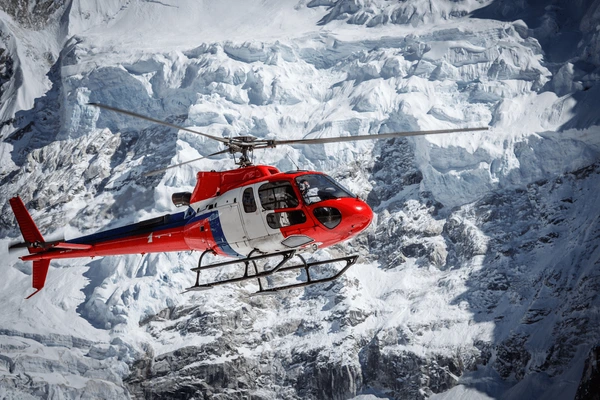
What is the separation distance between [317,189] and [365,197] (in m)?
127

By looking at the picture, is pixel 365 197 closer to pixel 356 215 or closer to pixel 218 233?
pixel 218 233

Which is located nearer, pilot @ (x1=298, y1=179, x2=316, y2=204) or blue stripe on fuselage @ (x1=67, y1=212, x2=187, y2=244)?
pilot @ (x1=298, y1=179, x2=316, y2=204)

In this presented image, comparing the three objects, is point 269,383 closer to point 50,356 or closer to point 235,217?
point 50,356

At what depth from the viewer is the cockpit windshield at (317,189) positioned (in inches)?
736

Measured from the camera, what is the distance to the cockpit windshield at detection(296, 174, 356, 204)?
736 inches

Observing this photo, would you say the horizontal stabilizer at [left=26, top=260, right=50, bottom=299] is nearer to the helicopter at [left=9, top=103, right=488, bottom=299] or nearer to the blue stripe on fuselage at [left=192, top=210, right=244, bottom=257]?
the helicopter at [left=9, top=103, right=488, bottom=299]

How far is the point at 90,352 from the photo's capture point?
115625 millimetres

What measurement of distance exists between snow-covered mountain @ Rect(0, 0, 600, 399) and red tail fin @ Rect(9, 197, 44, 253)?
8964 centimetres

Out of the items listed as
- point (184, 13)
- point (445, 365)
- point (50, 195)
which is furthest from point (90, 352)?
point (184, 13)

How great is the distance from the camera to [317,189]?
18.8 meters

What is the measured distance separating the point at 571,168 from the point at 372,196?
38.8m

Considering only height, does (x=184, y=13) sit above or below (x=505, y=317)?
above

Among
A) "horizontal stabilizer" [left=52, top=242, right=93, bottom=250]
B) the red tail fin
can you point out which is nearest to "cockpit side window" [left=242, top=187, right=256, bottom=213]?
"horizontal stabilizer" [left=52, top=242, right=93, bottom=250]

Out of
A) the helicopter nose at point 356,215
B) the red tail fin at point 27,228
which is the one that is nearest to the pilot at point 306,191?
the helicopter nose at point 356,215
